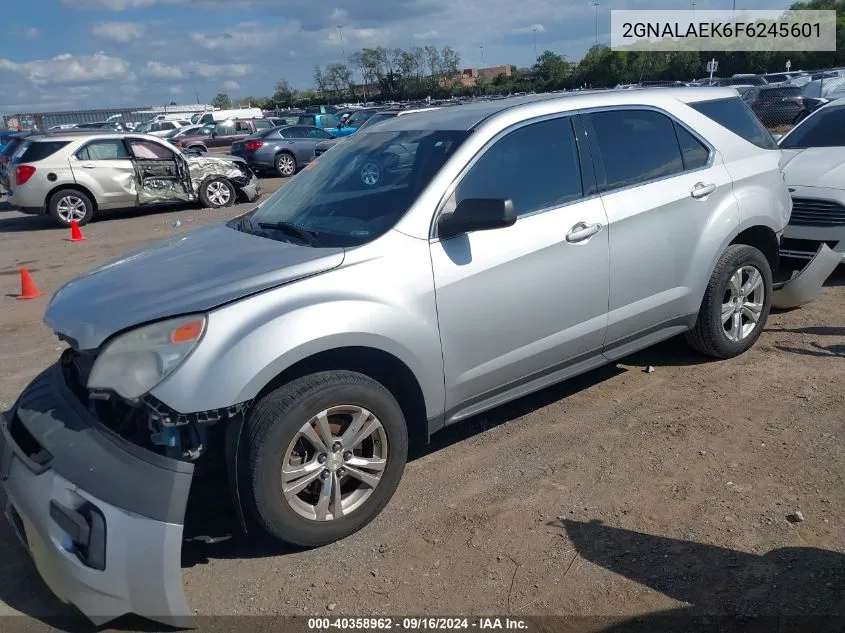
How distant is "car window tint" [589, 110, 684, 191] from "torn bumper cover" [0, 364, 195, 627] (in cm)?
293

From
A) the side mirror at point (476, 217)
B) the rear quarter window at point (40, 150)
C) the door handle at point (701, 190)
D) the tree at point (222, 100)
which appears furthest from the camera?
the tree at point (222, 100)

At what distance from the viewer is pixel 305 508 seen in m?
3.23

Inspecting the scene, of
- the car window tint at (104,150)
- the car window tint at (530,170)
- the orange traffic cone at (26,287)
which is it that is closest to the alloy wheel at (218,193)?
the car window tint at (104,150)

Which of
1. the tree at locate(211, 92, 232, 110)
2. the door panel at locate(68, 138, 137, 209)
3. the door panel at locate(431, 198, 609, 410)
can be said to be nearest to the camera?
the door panel at locate(431, 198, 609, 410)

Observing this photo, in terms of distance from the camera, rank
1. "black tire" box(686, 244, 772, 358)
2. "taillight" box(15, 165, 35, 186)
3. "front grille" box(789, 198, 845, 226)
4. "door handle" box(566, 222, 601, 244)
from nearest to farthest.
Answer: "door handle" box(566, 222, 601, 244) → "black tire" box(686, 244, 772, 358) → "front grille" box(789, 198, 845, 226) → "taillight" box(15, 165, 35, 186)

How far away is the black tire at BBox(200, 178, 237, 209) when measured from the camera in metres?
15.1

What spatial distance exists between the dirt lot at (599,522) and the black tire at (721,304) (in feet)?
0.66

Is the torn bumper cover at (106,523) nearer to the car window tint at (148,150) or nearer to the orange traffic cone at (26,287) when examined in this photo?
the orange traffic cone at (26,287)

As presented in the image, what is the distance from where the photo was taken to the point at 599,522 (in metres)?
3.43

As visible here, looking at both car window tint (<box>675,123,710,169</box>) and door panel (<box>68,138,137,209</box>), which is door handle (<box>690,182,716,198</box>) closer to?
car window tint (<box>675,123,710,169</box>)

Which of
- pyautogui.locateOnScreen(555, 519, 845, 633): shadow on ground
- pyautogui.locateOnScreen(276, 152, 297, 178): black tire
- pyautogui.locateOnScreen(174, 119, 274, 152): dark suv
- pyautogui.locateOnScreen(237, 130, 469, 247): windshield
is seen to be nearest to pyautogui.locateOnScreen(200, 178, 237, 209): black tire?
pyautogui.locateOnScreen(276, 152, 297, 178): black tire

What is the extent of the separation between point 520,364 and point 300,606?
166cm

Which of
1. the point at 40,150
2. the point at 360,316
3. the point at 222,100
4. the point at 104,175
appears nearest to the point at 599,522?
the point at 360,316

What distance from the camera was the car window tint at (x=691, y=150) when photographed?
480 cm
